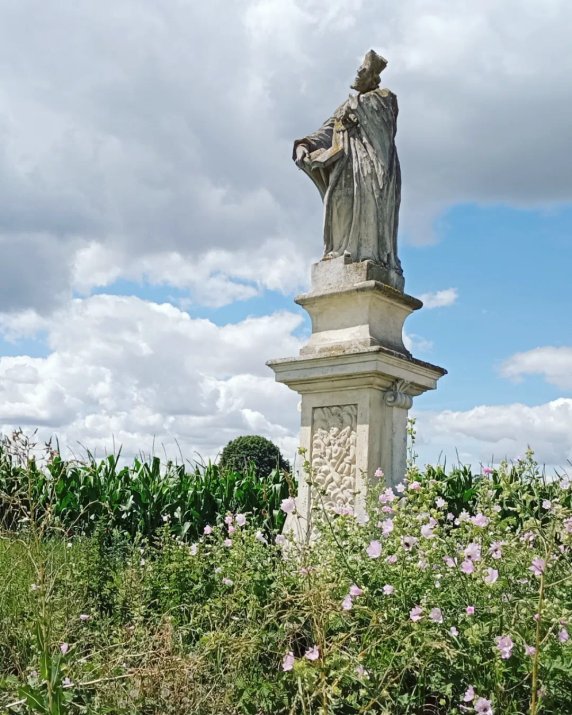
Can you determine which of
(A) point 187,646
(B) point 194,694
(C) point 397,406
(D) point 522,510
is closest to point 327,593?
(B) point 194,694

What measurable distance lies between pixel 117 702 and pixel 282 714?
625 mm

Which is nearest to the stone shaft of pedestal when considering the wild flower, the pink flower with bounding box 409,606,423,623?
the wild flower

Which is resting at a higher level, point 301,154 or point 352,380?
point 301,154

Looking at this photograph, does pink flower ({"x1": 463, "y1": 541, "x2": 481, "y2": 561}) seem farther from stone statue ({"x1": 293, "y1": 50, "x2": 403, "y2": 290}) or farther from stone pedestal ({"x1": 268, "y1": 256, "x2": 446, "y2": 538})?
stone statue ({"x1": 293, "y1": 50, "x2": 403, "y2": 290})

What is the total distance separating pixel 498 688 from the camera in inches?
100

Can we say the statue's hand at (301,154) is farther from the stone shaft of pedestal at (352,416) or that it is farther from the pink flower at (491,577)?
the pink flower at (491,577)

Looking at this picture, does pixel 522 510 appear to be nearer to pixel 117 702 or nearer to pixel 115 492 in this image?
pixel 117 702

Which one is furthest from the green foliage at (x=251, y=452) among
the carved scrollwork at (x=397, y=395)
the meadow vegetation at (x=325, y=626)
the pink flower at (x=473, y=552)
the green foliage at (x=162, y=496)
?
the pink flower at (x=473, y=552)

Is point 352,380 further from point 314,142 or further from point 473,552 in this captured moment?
point 473,552

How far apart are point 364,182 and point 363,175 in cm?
6

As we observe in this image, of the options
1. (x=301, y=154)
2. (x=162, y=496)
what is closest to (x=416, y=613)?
(x=301, y=154)

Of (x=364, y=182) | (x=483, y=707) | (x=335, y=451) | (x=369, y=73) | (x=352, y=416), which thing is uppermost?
(x=369, y=73)

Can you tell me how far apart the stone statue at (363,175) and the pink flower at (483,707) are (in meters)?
4.29

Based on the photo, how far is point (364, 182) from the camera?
251 inches
